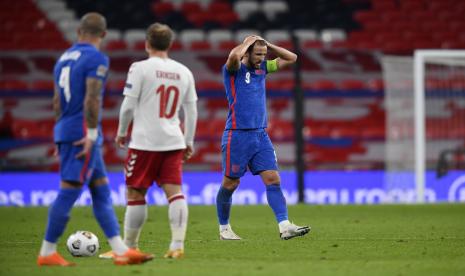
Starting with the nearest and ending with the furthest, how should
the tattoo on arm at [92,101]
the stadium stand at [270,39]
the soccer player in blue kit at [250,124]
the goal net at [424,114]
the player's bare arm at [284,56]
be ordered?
the tattoo on arm at [92,101], the soccer player in blue kit at [250,124], the player's bare arm at [284,56], the goal net at [424,114], the stadium stand at [270,39]

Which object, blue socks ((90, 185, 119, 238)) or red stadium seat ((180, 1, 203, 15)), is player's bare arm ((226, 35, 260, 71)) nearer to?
blue socks ((90, 185, 119, 238))

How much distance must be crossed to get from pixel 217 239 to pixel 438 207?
581 cm

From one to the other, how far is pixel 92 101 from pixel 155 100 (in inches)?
27.0

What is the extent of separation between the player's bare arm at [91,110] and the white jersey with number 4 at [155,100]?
49 centimetres

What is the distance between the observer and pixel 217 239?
9719 millimetres

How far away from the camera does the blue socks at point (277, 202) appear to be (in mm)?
9188

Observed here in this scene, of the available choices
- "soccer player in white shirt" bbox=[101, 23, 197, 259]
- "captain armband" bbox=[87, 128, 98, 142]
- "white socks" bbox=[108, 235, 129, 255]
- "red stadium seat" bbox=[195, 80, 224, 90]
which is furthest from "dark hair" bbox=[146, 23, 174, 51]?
"red stadium seat" bbox=[195, 80, 224, 90]

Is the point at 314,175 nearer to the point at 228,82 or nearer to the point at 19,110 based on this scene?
the point at 19,110

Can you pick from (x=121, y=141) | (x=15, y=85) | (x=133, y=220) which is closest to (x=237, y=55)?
(x=121, y=141)

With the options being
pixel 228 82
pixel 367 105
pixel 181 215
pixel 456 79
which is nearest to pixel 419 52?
pixel 456 79

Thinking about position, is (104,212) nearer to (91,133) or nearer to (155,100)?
(91,133)

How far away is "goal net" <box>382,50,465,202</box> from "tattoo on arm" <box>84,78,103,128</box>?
34.6 feet

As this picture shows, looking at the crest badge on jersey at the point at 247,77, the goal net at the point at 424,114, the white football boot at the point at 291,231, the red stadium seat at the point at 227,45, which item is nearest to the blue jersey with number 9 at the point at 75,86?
the crest badge on jersey at the point at 247,77

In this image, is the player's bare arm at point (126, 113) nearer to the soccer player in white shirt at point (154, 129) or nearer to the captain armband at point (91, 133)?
the soccer player in white shirt at point (154, 129)
